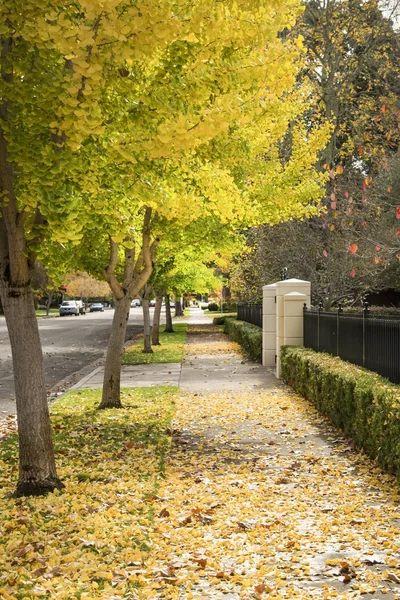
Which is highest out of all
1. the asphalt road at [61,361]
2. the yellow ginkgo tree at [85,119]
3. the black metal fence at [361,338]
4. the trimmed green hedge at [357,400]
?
the yellow ginkgo tree at [85,119]

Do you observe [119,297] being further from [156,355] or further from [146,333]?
[146,333]

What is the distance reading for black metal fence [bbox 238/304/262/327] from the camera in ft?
84.5

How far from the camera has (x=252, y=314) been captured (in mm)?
28875

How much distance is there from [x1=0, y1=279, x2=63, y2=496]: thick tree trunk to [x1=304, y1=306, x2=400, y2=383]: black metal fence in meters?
4.67

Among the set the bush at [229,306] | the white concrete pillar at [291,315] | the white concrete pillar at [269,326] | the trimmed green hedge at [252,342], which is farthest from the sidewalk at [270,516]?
the bush at [229,306]

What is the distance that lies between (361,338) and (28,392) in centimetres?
626

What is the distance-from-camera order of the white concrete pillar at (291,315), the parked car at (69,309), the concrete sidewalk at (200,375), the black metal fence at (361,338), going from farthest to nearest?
the parked car at (69,309), the white concrete pillar at (291,315), the concrete sidewalk at (200,375), the black metal fence at (361,338)

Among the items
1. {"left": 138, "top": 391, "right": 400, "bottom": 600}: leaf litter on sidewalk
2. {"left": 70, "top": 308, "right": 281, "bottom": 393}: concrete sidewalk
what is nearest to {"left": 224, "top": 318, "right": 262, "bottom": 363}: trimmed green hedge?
{"left": 70, "top": 308, "right": 281, "bottom": 393}: concrete sidewalk

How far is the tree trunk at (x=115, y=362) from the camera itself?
43.8 ft

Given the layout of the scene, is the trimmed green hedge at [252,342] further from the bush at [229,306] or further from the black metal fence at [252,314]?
the bush at [229,306]

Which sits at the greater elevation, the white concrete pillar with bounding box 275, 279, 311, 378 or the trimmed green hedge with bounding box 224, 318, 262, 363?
the white concrete pillar with bounding box 275, 279, 311, 378

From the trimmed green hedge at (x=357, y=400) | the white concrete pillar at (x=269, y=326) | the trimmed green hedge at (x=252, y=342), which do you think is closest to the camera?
the trimmed green hedge at (x=357, y=400)

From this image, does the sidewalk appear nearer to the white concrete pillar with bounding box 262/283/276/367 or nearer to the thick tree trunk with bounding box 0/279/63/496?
the thick tree trunk with bounding box 0/279/63/496

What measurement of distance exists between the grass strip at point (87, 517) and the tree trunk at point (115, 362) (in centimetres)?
182
